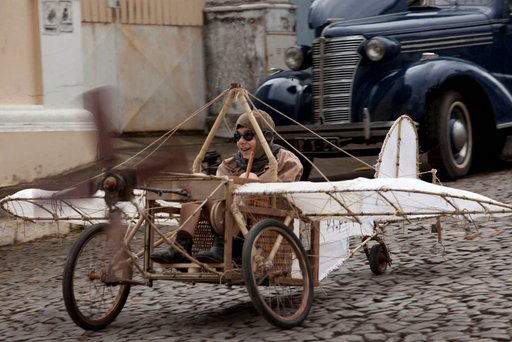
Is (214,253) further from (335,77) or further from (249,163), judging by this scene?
(335,77)

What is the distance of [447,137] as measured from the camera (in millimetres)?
13906

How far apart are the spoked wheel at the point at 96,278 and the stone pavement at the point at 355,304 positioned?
0.35 ft

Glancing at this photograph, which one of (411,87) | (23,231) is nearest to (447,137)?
(411,87)

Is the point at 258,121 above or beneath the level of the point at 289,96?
above

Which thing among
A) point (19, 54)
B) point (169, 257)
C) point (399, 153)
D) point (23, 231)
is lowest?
point (23, 231)

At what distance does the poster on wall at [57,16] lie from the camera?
1355 cm

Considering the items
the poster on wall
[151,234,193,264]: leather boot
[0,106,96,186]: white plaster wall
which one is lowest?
[151,234,193,264]: leather boot

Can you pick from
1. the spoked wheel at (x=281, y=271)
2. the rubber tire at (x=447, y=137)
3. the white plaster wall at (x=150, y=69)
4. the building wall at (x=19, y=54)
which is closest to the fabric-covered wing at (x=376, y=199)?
the spoked wheel at (x=281, y=271)

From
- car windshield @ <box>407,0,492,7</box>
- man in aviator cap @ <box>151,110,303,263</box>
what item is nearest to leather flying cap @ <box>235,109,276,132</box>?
man in aviator cap @ <box>151,110,303,263</box>

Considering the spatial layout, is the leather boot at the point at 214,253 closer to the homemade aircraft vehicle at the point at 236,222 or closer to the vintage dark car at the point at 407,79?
the homemade aircraft vehicle at the point at 236,222

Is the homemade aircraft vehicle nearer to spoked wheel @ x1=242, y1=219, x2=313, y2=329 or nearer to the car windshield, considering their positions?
spoked wheel @ x1=242, y1=219, x2=313, y2=329

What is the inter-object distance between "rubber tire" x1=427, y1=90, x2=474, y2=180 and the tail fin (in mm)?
4510

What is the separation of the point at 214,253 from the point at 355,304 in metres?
0.89

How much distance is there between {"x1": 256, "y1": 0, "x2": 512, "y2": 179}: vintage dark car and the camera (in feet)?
45.1
